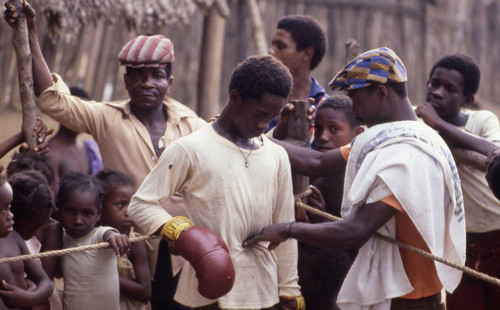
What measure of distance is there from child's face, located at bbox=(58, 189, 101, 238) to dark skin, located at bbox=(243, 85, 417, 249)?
3.60 feet

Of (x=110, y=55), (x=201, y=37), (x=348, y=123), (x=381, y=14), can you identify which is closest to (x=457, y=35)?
(x=381, y=14)

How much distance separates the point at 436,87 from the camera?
15.3 feet

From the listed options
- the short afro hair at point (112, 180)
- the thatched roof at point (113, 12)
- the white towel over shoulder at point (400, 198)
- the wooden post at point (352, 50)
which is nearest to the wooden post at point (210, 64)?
the thatched roof at point (113, 12)

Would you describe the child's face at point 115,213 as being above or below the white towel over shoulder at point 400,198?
below

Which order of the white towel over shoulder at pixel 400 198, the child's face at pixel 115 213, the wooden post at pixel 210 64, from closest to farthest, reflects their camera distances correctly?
the white towel over shoulder at pixel 400 198
the child's face at pixel 115 213
the wooden post at pixel 210 64

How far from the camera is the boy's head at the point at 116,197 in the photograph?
171 inches

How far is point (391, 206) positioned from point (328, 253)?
152 cm

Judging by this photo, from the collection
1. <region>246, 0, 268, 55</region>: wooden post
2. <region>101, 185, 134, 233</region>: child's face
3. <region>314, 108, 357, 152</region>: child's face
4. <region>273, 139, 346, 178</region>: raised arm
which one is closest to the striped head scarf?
<region>273, 139, 346, 178</region>: raised arm

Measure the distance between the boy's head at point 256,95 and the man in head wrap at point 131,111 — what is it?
964 millimetres

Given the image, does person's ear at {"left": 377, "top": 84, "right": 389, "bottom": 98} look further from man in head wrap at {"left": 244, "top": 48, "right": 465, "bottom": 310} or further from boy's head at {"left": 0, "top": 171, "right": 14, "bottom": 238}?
boy's head at {"left": 0, "top": 171, "right": 14, "bottom": 238}

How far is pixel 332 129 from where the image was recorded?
15.1ft

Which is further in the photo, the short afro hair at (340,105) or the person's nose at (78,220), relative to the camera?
the short afro hair at (340,105)

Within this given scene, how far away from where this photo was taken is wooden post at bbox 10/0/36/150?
13.1 ft

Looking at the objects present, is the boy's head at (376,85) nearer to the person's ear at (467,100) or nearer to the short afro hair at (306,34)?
the person's ear at (467,100)
